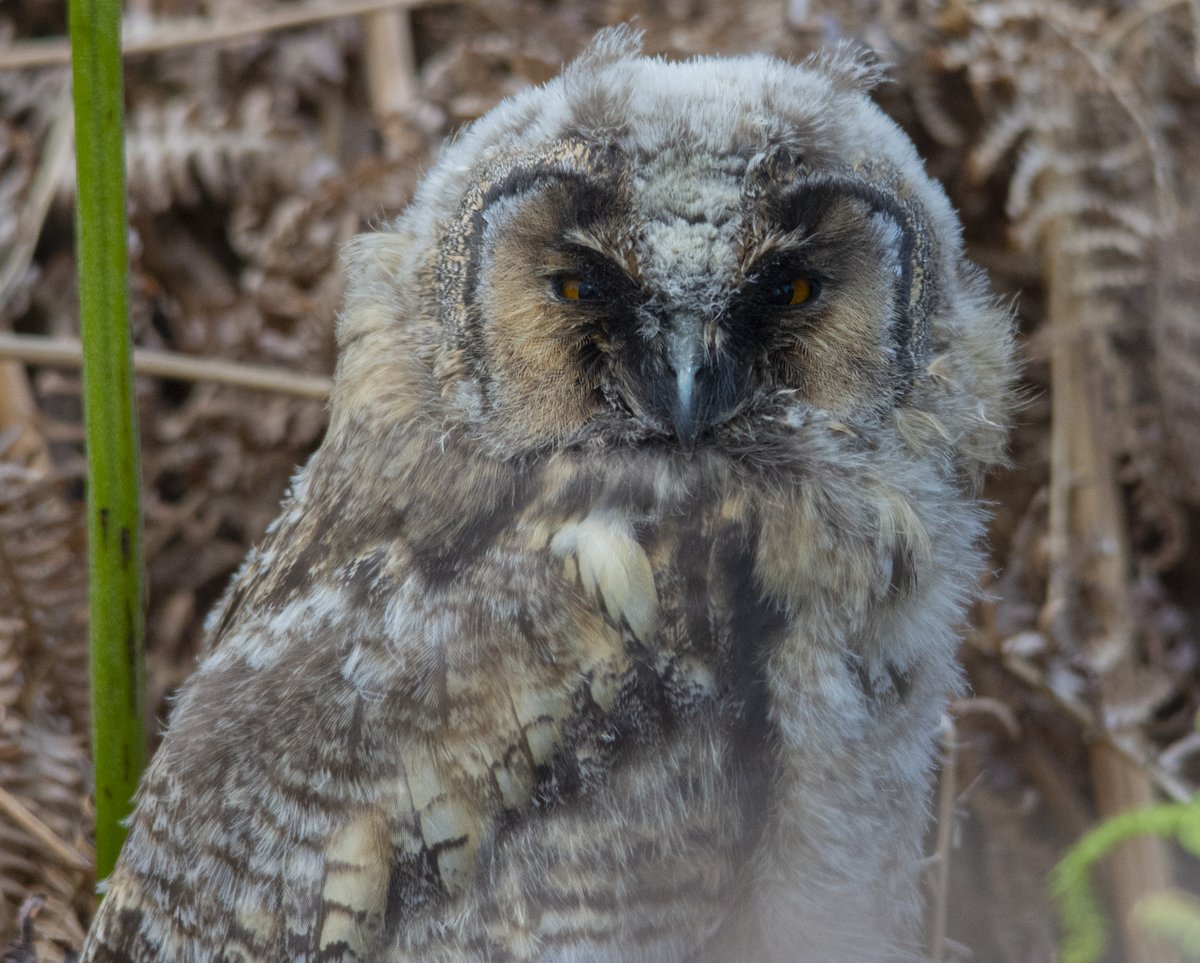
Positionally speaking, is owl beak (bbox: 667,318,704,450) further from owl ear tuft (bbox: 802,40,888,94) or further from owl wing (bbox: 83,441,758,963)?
owl ear tuft (bbox: 802,40,888,94)

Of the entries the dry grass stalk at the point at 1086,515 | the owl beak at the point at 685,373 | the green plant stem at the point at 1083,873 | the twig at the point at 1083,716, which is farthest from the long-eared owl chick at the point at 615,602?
the dry grass stalk at the point at 1086,515

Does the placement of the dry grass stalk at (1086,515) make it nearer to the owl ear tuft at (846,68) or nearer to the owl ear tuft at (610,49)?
the owl ear tuft at (846,68)

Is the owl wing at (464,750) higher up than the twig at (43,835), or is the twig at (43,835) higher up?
the owl wing at (464,750)

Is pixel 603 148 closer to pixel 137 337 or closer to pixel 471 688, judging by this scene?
pixel 471 688

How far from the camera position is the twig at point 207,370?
7.61ft

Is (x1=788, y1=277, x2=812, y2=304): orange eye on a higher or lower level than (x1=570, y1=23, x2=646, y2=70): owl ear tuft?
lower

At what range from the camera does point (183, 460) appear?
2.46 m

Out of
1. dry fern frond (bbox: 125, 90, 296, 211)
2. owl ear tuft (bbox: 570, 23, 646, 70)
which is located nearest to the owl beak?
owl ear tuft (bbox: 570, 23, 646, 70)

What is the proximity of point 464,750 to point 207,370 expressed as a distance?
4.45ft

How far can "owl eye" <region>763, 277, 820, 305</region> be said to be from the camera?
4.40 ft

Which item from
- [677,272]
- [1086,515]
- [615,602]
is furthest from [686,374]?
[1086,515]

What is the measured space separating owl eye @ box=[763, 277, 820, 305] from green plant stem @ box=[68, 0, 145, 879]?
70 cm

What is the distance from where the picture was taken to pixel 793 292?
1348 millimetres

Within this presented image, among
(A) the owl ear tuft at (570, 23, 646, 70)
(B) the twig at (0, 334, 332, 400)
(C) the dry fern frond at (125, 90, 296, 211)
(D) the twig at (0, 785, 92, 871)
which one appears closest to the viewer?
(A) the owl ear tuft at (570, 23, 646, 70)
